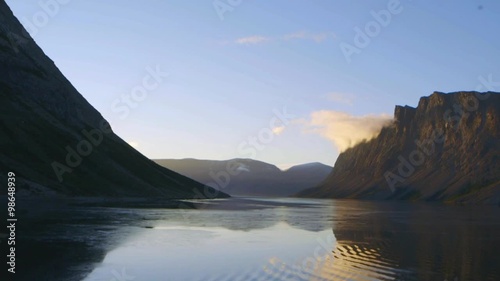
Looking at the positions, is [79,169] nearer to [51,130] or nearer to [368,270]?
[51,130]

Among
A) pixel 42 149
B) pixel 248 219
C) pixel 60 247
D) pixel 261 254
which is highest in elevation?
pixel 42 149

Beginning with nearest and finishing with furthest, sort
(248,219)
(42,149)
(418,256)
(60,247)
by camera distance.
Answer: (60,247), (418,256), (248,219), (42,149)

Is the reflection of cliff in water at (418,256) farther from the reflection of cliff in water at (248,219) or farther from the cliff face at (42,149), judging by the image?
the cliff face at (42,149)

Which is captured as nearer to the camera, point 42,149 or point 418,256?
point 418,256

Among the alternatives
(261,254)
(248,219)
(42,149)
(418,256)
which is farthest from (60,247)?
(42,149)

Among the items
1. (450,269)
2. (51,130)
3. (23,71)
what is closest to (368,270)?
(450,269)

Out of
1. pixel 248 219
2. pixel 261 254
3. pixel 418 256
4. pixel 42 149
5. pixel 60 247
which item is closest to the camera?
pixel 60 247

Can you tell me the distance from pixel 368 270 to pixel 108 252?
60.7 feet

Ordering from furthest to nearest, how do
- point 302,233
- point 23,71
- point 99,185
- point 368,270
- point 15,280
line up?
point 23,71 → point 99,185 → point 302,233 → point 368,270 → point 15,280

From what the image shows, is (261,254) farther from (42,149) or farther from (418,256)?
(42,149)

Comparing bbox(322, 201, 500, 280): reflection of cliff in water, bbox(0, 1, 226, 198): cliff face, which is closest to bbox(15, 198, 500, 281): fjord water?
bbox(322, 201, 500, 280): reflection of cliff in water

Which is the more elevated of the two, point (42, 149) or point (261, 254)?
point (42, 149)

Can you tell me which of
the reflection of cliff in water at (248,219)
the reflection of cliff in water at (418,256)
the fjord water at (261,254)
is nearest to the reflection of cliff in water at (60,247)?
the fjord water at (261,254)

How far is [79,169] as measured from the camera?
16825 cm
